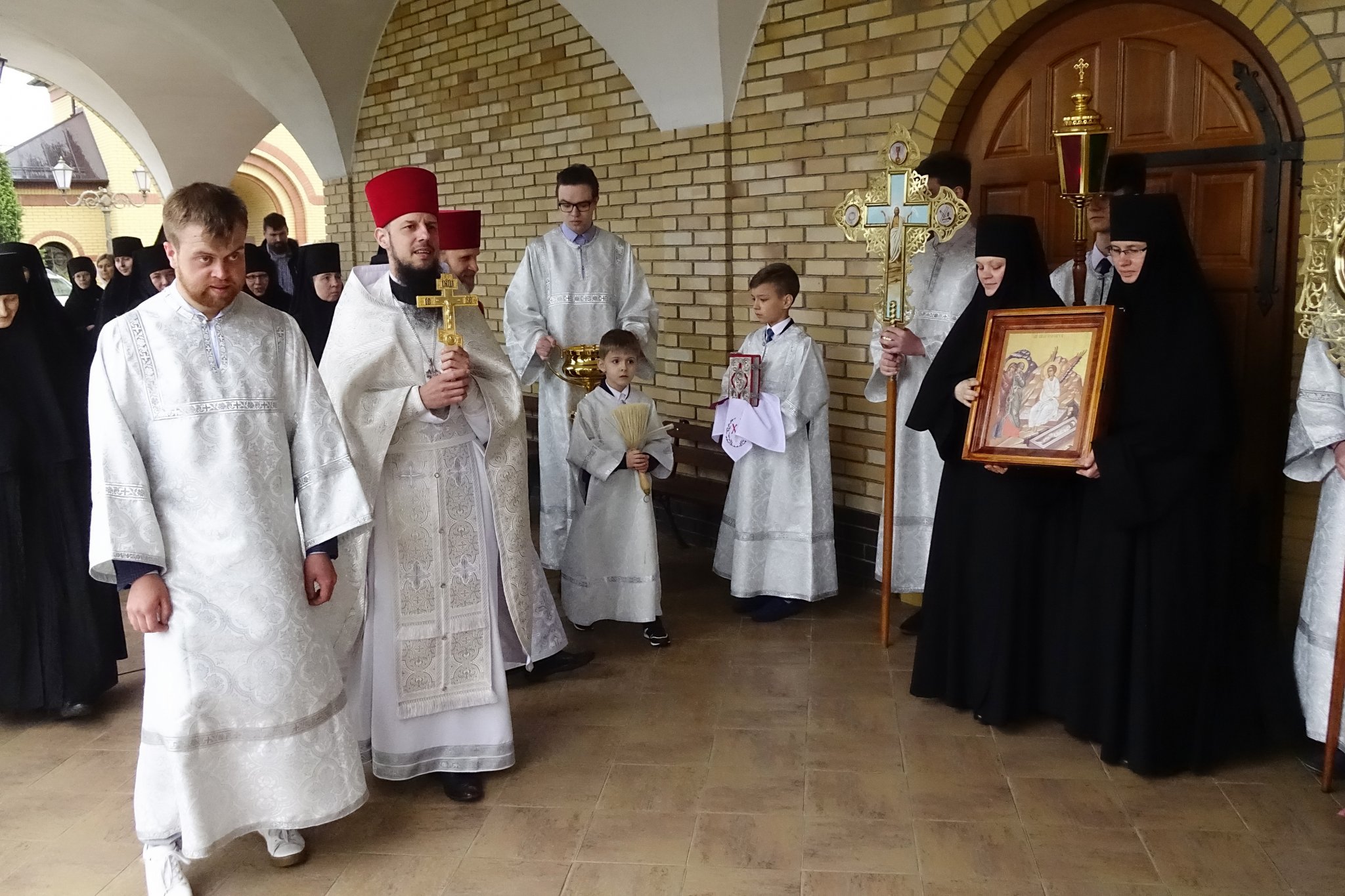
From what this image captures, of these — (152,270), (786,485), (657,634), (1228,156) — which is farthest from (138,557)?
(152,270)

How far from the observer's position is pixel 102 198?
2655 cm

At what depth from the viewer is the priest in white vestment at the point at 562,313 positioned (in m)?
6.36

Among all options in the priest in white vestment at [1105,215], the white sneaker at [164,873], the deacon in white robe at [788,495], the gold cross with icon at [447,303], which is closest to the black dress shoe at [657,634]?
the deacon in white robe at [788,495]

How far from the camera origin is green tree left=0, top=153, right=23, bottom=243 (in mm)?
25672

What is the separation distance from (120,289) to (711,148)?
5.45 m

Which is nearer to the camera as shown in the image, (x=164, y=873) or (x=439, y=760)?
(x=164, y=873)

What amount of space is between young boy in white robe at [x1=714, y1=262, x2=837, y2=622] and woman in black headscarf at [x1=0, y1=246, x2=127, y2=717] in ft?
10.1

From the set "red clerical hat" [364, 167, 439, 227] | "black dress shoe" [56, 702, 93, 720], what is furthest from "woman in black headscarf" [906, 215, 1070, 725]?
"black dress shoe" [56, 702, 93, 720]

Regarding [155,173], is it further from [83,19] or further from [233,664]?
[233,664]

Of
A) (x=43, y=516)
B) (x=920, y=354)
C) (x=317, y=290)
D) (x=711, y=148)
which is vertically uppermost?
(x=711, y=148)

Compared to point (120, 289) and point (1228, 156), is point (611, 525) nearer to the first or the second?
point (1228, 156)

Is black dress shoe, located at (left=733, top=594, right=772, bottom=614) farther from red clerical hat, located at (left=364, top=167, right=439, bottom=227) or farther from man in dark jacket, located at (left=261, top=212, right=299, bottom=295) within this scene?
man in dark jacket, located at (left=261, top=212, right=299, bottom=295)

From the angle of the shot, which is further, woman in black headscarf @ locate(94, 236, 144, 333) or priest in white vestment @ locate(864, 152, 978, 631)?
woman in black headscarf @ locate(94, 236, 144, 333)

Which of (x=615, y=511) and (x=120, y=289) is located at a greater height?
(x=120, y=289)
